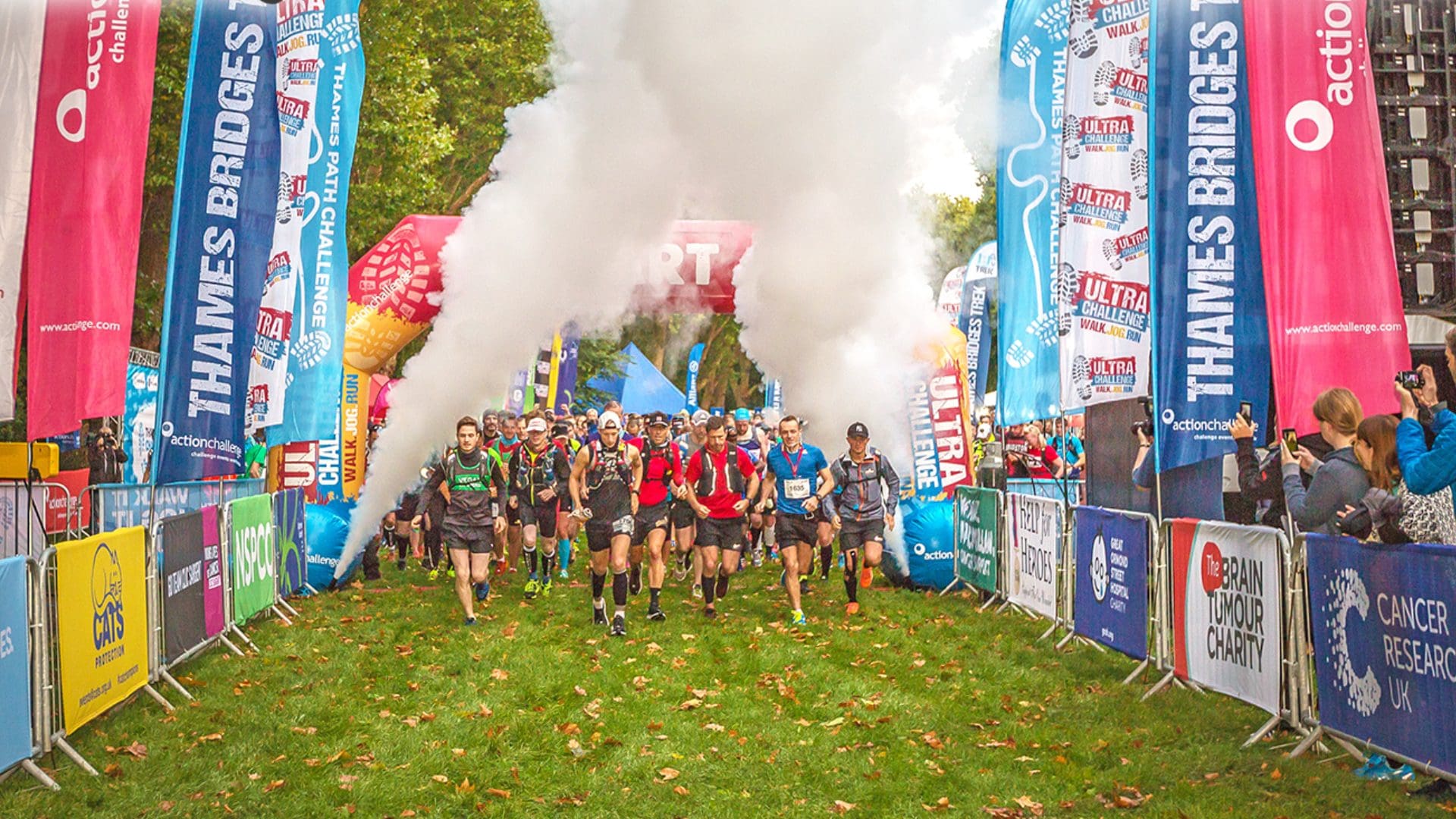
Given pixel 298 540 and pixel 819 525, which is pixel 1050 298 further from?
pixel 298 540

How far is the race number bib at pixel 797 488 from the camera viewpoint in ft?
47.4

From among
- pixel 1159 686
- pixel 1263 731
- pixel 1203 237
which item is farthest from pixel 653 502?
pixel 1263 731

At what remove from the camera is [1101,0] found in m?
11.7

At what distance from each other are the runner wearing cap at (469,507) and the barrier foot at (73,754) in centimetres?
604

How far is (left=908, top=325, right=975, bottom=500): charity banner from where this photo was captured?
1812 centimetres

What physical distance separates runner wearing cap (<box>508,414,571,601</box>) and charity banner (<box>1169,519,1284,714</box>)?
8.72 m

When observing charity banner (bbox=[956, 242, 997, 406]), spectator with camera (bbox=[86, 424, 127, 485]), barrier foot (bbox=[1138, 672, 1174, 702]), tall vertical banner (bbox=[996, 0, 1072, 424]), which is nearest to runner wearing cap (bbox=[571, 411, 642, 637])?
tall vertical banner (bbox=[996, 0, 1072, 424])

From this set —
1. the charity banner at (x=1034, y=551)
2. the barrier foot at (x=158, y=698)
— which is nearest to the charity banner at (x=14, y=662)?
the barrier foot at (x=158, y=698)

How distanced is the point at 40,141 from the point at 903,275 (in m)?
11.7

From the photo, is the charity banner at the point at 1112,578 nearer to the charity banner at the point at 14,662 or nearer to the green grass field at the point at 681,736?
the green grass field at the point at 681,736

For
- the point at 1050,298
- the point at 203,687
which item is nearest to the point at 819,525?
the point at 1050,298

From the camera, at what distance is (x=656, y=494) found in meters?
13.9

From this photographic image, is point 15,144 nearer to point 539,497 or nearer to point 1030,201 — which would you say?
point 539,497

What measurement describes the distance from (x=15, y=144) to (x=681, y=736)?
294 inches
